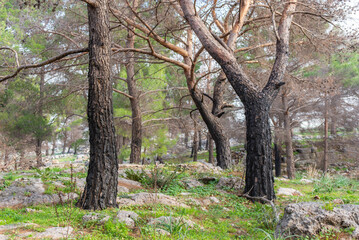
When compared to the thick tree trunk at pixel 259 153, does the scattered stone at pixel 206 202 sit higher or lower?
lower

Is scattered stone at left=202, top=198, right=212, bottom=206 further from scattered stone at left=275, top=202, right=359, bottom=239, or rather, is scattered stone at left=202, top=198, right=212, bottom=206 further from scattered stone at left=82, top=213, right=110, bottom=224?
scattered stone at left=82, top=213, right=110, bottom=224

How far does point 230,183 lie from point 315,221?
10.6ft

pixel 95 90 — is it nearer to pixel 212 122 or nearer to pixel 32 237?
pixel 32 237

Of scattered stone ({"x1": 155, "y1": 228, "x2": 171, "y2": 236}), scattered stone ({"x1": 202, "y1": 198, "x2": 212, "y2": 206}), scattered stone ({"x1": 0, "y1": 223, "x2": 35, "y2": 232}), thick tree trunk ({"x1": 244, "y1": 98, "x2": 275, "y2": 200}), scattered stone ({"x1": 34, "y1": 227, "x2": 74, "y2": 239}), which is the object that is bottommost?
scattered stone ({"x1": 202, "y1": 198, "x2": 212, "y2": 206})

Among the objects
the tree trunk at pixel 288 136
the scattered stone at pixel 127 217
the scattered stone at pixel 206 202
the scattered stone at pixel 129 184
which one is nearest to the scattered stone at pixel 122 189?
the scattered stone at pixel 129 184

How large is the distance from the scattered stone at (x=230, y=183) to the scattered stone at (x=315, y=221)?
9.38 ft

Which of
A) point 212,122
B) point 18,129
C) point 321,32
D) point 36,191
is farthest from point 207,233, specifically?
point 18,129

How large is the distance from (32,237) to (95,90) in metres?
2.07

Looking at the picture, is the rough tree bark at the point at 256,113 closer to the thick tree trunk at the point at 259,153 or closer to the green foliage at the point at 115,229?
the thick tree trunk at the point at 259,153

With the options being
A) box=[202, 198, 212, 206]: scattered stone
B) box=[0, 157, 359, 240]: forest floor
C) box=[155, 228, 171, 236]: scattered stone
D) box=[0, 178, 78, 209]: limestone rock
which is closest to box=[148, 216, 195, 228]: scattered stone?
box=[0, 157, 359, 240]: forest floor

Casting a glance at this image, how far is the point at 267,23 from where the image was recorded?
28.0ft

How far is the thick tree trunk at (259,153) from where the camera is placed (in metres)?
4.96

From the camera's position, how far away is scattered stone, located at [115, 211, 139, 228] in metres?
3.07

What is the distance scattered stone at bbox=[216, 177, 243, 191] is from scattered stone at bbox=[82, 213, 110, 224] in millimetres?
3224
